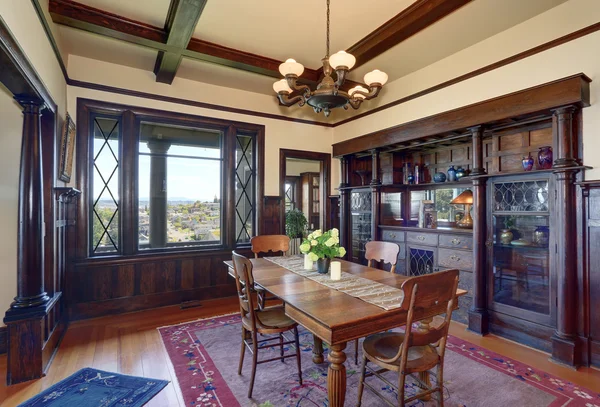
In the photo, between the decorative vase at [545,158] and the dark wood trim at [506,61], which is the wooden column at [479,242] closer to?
the decorative vase at [545,158]

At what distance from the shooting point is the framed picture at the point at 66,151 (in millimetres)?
3086

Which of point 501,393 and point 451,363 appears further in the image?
point 451,363

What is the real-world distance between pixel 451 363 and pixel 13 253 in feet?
13.5

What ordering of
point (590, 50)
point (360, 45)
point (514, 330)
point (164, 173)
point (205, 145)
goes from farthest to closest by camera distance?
point (205, 145), point (164, 173), point (360, 45), point (514, 330), point (590, 50)

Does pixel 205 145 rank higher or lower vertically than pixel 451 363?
higher

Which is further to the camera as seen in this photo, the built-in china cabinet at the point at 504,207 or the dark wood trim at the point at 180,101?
the dark wood trim at the point at 180,101

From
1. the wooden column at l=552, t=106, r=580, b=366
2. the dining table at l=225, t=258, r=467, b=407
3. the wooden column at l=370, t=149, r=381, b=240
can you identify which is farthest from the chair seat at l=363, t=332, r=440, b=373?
the wooden column at l=370, t=149, r=381, b=240

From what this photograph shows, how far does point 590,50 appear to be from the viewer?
2590 millimetres

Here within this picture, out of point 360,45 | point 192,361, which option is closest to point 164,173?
point 192,361

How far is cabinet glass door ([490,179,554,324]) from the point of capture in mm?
2875

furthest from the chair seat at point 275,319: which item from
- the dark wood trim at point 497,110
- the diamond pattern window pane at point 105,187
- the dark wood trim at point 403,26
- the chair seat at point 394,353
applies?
the dark wood trim at point 403,26

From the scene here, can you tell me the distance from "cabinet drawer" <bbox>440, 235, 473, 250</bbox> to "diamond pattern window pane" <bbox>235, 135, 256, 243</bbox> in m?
2.81

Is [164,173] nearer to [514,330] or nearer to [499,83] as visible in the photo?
[499,83]

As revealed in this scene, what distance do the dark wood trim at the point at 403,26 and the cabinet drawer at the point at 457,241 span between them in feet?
7.36
